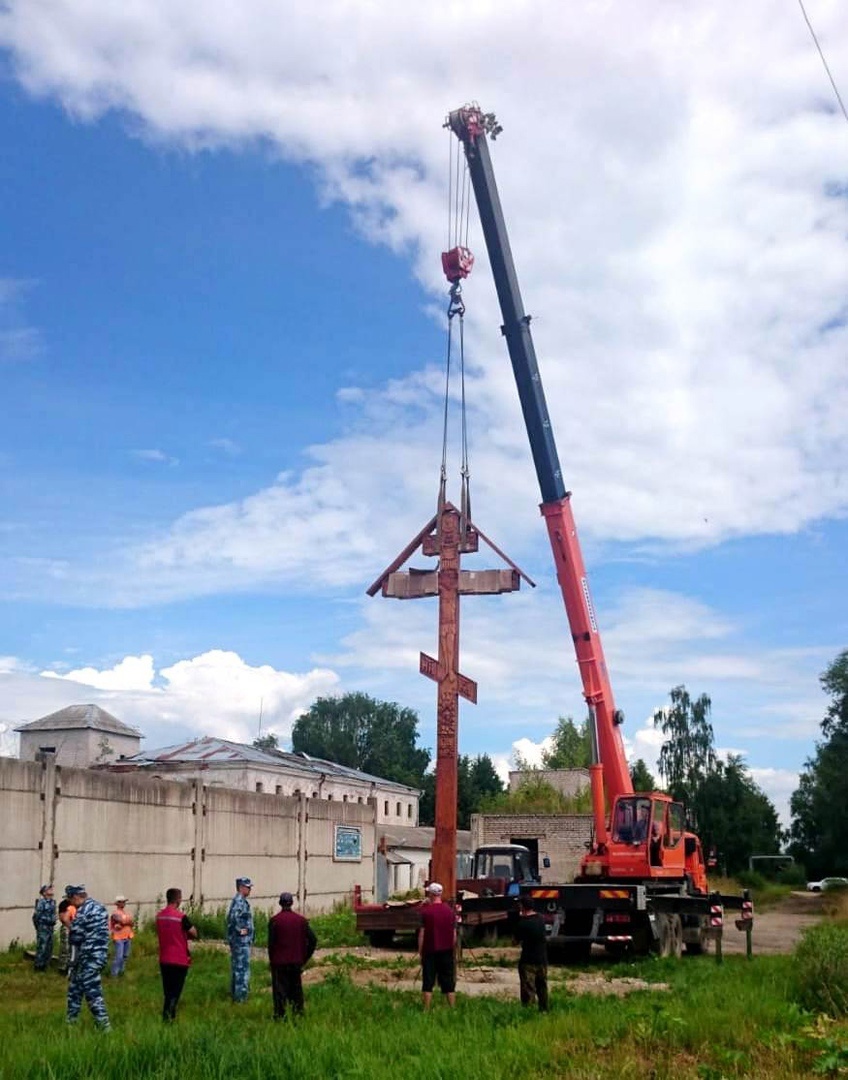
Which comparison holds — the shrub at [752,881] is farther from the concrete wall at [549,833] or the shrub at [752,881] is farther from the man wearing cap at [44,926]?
the man wearing cap at [44,926]

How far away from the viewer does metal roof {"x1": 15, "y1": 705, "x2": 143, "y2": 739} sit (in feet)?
182

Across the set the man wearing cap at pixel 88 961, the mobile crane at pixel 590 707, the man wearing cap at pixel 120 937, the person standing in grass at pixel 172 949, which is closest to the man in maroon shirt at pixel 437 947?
the person standing in grass at pixel 172 949

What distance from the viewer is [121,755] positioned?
56.4 metres

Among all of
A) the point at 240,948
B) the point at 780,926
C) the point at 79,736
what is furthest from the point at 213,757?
the point at 240,948

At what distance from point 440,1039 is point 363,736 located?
92752 millimetres

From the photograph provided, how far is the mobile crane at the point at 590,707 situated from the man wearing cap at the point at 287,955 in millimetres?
8942

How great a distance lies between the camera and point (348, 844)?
32.3 metres

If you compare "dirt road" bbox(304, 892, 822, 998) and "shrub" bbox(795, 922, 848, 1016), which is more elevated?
"shrub" bbox(795, 922, 848, 1016)

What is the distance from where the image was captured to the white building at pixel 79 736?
54844 mm

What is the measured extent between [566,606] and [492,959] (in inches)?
242

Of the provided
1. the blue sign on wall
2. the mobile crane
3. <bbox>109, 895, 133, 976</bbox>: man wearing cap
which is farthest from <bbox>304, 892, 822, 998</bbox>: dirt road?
the blue sign on wall

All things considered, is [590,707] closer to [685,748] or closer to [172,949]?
[172,949]

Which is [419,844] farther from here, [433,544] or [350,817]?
[433,544]

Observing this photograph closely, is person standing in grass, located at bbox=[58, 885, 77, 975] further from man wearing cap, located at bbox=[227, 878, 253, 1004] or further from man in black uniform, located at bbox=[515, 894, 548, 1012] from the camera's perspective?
man in black uniform, located at bbox=[515, 894, 548, 1012]
